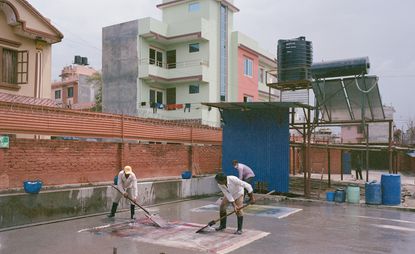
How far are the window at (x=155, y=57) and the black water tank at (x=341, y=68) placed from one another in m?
18.1

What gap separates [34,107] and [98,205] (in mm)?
3705

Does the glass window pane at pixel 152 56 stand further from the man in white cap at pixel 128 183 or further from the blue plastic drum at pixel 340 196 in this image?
the man in white cap at pixel 128 183

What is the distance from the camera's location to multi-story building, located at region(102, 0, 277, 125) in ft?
105

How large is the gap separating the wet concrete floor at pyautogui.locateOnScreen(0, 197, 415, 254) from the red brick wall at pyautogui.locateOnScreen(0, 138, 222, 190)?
6.47 feet

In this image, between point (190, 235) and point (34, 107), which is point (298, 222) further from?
point (34, 107)

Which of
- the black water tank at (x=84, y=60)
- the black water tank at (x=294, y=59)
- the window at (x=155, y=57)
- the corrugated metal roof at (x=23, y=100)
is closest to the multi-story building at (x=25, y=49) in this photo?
the corrugated metal roof at (x=23, y=100)

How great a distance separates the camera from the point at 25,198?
1150 cm

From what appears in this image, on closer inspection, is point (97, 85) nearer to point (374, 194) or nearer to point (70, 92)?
point (70, 92)

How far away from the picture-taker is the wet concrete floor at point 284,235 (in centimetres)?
898

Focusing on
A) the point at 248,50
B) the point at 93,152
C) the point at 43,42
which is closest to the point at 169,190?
the point at 93,152

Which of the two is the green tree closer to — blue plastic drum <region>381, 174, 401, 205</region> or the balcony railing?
the balcony railing

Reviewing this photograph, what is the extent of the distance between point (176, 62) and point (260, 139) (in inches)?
668

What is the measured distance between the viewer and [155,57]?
3359 centimetres

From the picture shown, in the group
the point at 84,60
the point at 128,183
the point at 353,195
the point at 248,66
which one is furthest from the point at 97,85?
the point at 128,183
